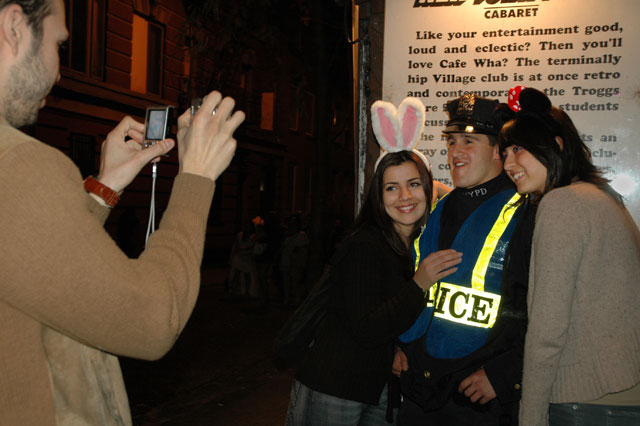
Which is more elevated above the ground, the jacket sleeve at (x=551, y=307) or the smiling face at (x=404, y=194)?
the smiling face at (x=404, y=194)

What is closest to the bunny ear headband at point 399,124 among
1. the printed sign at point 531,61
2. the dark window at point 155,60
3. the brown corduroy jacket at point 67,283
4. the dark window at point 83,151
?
the printed sign at point 531,61

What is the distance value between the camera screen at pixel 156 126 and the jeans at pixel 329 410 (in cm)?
157

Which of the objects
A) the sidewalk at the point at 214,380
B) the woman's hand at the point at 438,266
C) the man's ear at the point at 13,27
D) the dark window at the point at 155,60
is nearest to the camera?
the man's ear at the point at 13,27

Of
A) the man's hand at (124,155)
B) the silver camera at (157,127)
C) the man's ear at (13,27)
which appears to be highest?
the man's ear at (13,27)

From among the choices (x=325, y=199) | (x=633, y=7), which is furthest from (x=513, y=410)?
(x=325, y=199)

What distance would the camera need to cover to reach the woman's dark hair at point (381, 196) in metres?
2.84

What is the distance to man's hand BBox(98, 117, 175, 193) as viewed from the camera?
5.11 ft

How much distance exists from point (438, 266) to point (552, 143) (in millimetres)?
724

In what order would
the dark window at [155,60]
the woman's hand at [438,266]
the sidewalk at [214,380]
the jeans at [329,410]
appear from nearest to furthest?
the woman's hand at [438,266], the jeans at [329,410], the sidewalk at [214,380], the dark window at [155,60]

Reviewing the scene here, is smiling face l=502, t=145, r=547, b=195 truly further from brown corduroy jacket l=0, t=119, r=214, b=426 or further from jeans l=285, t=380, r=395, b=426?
brown corduroy jacket l=0, t=119, r=214, b=426

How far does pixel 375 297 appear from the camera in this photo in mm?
2537

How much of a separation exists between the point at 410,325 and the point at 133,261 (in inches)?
65.1

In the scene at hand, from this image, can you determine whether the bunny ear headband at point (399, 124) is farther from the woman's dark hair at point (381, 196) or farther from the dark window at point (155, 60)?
the dark window at point (155, 60)

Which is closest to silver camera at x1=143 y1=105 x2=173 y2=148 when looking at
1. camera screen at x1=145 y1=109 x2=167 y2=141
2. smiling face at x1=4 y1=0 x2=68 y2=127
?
camera screen at x1=145 y1=109 x2=167 y2=141
